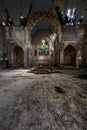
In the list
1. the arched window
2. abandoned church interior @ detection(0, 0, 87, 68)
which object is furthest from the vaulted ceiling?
the arched window

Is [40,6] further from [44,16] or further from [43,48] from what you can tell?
[43,48]

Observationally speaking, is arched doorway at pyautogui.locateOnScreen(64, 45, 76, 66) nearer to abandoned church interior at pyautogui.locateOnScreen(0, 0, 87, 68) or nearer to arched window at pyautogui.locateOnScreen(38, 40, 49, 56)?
abandoned church interior at pyautogui.locateOnScreen(0, 0, 87, 68)

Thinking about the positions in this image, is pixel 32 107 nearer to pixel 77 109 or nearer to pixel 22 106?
pixel 22 106

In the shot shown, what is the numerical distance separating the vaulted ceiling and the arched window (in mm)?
7296

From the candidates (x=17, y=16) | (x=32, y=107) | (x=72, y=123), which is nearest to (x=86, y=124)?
(x=72, y=123)

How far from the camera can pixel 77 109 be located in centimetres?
321

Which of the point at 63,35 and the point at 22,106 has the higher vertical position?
the point at 63,35

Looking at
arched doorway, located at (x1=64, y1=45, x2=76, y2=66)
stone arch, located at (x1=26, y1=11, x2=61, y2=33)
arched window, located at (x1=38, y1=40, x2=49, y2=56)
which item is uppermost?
stone arch, located at (x1=26, y1=11, x2=61, y2=33)

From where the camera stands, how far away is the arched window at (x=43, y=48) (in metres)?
23.4

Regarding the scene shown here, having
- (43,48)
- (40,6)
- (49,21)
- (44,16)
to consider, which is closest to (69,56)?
(43,48)

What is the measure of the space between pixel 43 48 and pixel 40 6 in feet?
27.6

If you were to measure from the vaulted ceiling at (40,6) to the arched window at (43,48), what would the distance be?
730cm

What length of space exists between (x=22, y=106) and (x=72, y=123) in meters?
1.44

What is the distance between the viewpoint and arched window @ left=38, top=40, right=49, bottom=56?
2339 cm
